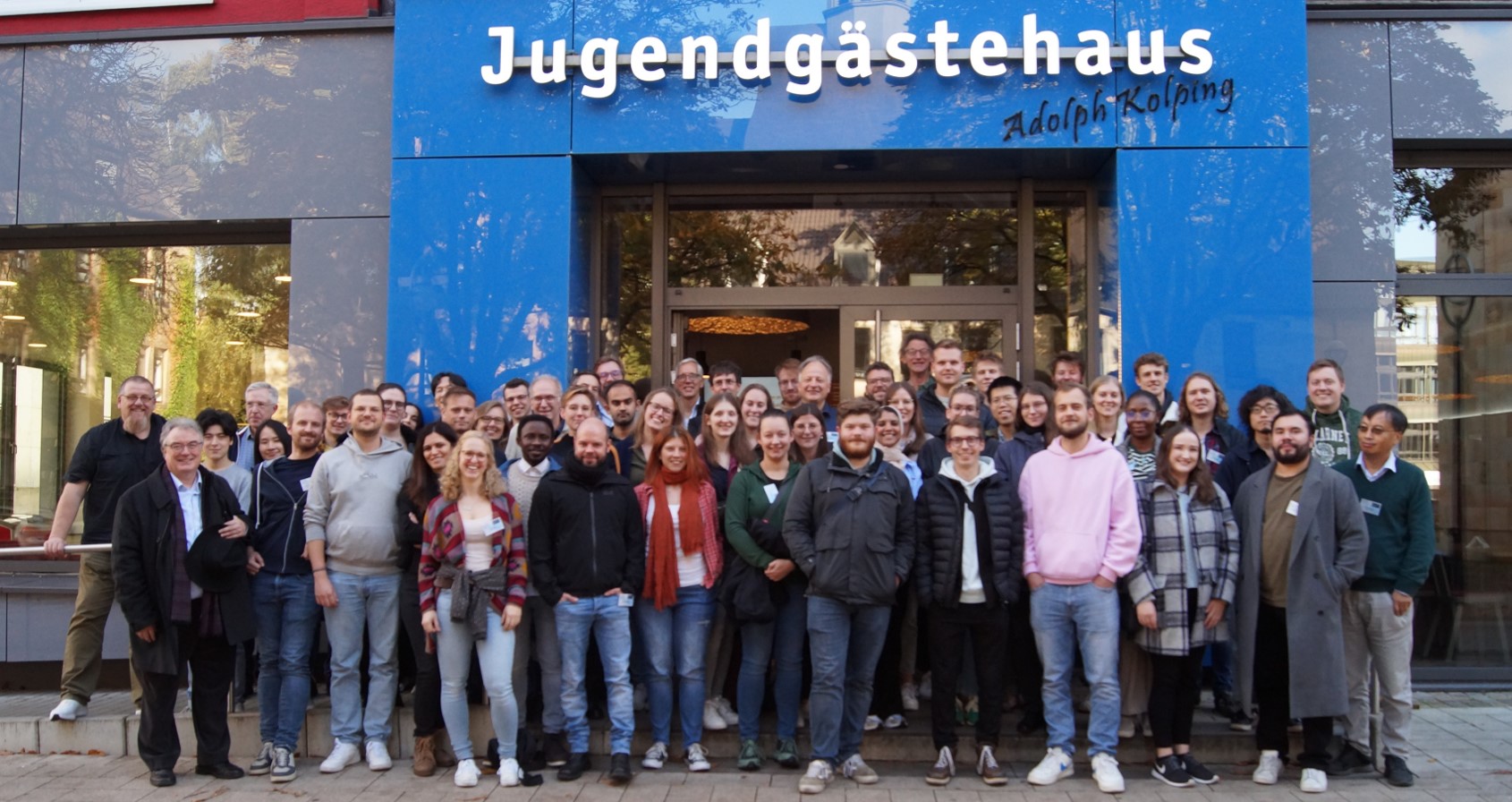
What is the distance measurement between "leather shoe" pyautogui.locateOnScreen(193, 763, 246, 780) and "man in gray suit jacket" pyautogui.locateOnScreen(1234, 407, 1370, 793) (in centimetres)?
527

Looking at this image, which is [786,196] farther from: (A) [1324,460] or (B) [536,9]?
(A) [1324,460]

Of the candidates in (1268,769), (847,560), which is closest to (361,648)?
(847,560)

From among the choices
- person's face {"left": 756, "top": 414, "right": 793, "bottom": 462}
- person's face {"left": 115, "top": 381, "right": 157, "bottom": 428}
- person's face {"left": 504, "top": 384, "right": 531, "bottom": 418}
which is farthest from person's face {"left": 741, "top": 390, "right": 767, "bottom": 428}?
person's face {"left": 115, "top": 381, "right": 157, "bottom": 428}

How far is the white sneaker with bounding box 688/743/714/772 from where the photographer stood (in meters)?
6.45

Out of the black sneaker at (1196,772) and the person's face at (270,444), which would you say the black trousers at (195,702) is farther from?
the black sneaker at (1196,772)

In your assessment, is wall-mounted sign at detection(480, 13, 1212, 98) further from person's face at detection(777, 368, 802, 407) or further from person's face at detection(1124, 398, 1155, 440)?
person's face at detection(1124, 398, 1155, 440)

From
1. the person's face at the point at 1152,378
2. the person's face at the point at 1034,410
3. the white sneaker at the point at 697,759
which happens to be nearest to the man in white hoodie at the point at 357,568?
the white sneaker at the point at 697,759

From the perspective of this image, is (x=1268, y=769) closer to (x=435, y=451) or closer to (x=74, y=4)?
(x=435, y=451)

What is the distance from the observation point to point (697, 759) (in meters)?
6.47

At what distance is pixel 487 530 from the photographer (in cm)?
628

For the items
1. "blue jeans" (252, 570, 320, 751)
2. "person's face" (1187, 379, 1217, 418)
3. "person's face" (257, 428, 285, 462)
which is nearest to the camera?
"blue jeans" (252, 570, 320, 751)

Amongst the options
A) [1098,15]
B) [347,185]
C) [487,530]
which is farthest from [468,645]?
[1098,15]

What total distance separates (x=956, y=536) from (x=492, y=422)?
281 centimetres

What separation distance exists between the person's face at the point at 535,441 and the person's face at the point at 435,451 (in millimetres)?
393
